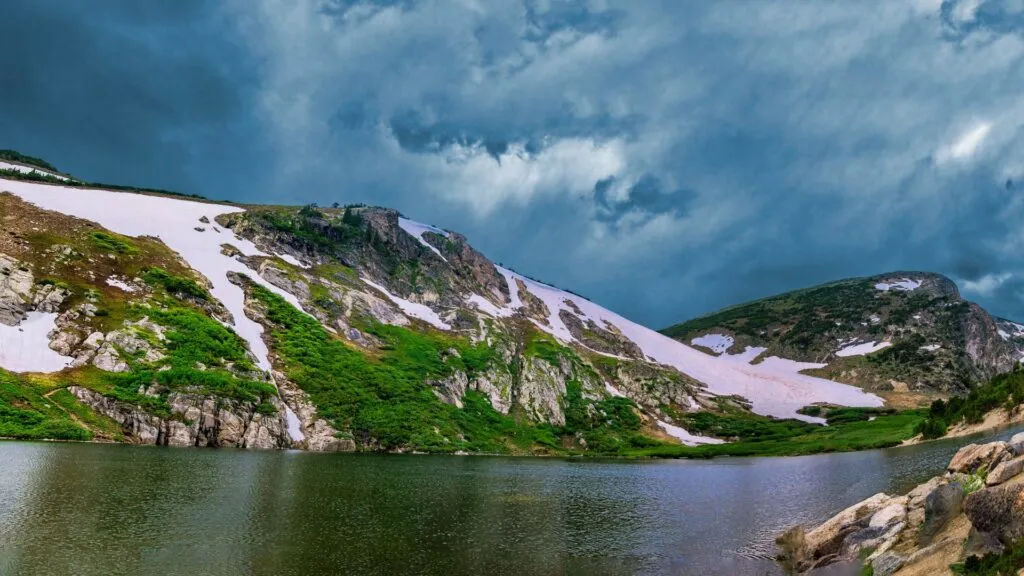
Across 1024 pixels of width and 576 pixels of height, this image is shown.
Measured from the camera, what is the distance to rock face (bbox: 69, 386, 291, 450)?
8481cm

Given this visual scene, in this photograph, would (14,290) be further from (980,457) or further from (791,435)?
(791,435)

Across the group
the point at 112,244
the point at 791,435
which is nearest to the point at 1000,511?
the point at 112,244

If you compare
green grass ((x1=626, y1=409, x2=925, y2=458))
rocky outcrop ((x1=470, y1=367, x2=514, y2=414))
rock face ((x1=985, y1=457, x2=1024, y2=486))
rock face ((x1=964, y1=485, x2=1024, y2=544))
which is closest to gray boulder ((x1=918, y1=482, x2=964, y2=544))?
rock face ((x1=985, y1=457, x2=1024, y2=486))

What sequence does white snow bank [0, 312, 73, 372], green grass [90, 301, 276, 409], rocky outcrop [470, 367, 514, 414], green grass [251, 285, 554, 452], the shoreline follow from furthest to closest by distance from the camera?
rocky outcrop [470, 367, 514, 414] < green grass [251, 285, 554, 452] < green grass [90, 301, 276, 409] < white snow bank [0, 312, 73, 372] < the shoreline

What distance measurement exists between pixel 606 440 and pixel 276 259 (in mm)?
111317

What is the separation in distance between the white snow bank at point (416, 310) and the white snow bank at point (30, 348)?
97.7m

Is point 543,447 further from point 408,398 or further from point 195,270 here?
point 195,270

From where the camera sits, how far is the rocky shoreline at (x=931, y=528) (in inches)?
675

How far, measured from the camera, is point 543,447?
142m

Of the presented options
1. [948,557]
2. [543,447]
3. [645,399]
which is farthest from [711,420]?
[948,557]

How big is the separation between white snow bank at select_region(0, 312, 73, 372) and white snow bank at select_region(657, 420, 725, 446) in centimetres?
15352

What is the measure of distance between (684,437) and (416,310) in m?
96.6

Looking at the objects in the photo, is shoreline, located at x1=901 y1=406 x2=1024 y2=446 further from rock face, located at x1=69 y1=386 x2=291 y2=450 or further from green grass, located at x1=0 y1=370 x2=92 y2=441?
green grass, located at x1=0 y1=370 x2=92 y2=441

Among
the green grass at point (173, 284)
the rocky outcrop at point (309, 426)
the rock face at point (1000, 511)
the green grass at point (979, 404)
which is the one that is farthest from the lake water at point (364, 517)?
the green grass at point (173, 284)
